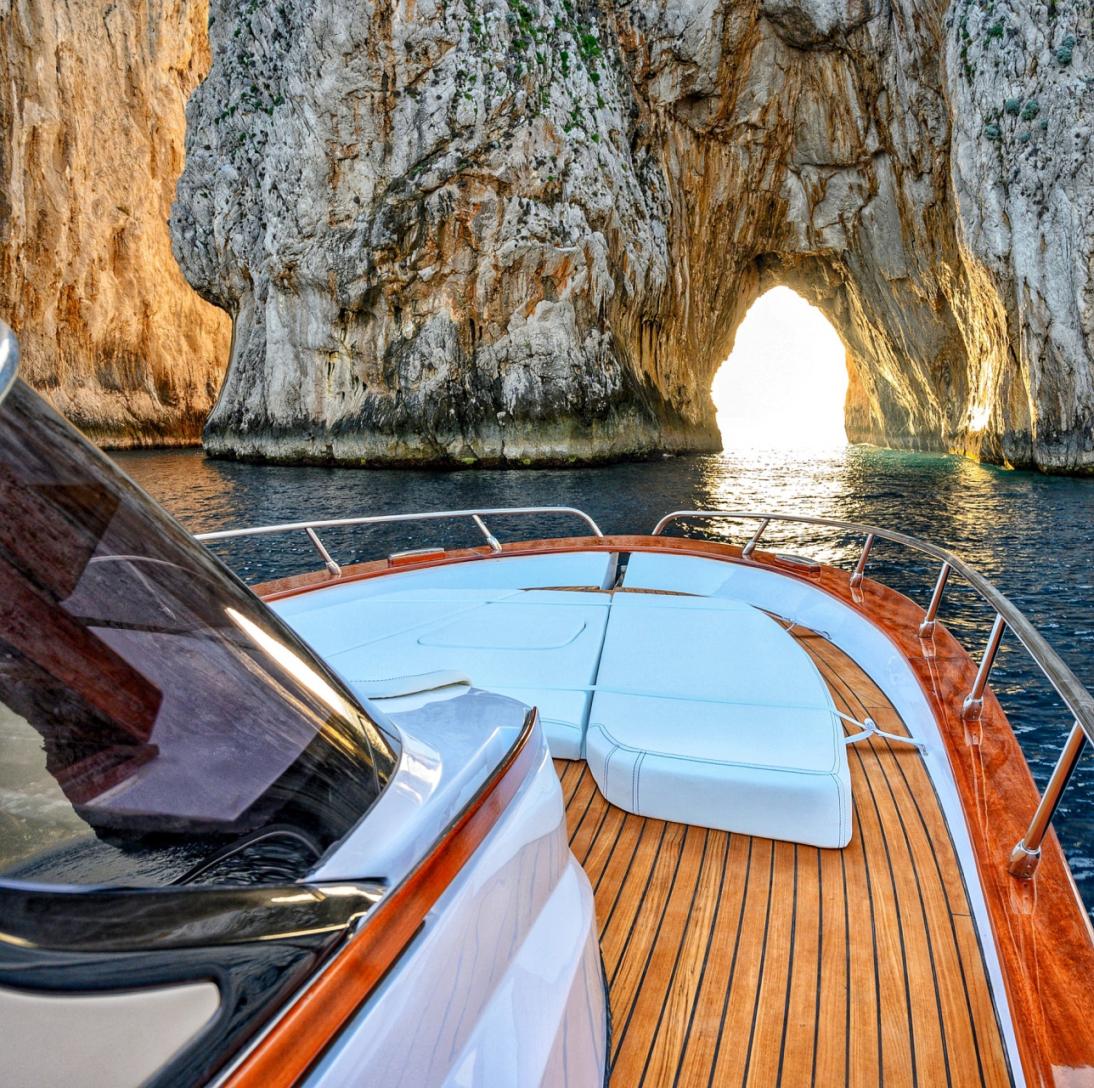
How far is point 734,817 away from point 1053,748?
3335mm

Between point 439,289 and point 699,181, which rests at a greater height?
point 699,181

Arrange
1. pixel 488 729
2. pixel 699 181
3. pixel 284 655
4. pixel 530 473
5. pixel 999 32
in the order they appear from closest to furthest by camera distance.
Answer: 1. pixel 284 655
2. pixel 488 729
3. pixel 999 32
4. pixel 530 473
5. pixel 699 181

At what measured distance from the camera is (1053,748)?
3928 mm

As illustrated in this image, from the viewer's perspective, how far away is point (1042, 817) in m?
1.33

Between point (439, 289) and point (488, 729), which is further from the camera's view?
point (439, 289)

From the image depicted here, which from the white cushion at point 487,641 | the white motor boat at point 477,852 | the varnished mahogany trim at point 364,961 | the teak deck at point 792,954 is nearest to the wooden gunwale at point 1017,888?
the white motor boat at point 477,852

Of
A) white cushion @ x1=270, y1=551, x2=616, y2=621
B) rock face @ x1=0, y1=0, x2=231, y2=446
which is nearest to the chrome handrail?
white cushion @ x1=270, y1=551, x2=616, y2=621

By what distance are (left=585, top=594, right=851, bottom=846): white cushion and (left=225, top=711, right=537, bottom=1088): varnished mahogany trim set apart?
104cm

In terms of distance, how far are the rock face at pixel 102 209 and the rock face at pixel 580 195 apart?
10.7m

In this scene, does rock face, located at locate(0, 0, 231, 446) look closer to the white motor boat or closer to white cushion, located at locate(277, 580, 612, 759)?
white cushion, located at locate(277, 580, 612, 759)

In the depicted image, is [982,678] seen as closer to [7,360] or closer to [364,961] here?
[364,961]

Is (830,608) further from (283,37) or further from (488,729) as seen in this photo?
(283,37)

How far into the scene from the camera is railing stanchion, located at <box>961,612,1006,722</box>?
1.81m

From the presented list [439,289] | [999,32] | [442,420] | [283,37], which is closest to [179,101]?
[283,37]
